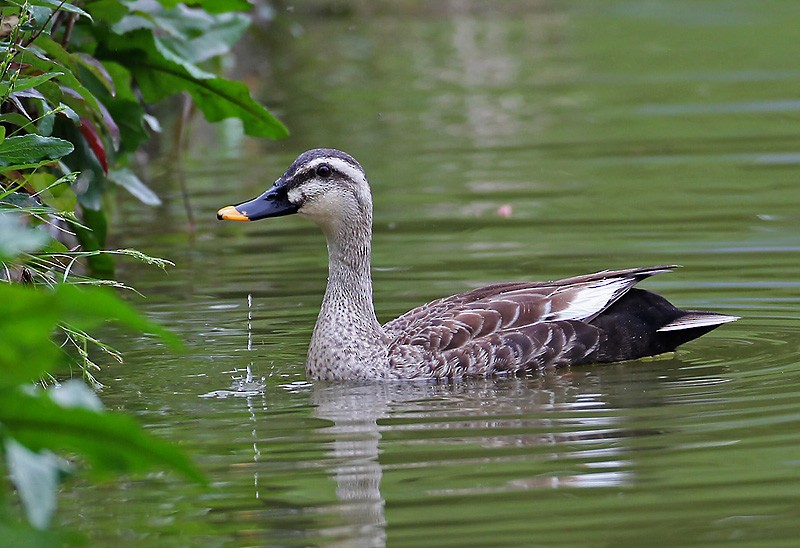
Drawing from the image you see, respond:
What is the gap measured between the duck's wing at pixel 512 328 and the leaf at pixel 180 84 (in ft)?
5.81

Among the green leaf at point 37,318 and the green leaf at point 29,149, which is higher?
the green leaf at point 29,149

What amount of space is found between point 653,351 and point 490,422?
1854 mm

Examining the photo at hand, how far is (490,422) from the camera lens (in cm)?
667

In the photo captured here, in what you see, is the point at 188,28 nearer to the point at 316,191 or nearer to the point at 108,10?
the point at 108,10

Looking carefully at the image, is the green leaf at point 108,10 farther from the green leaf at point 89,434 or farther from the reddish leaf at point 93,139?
the green leaf at point 89,434

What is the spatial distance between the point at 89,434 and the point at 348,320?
4.40 metres

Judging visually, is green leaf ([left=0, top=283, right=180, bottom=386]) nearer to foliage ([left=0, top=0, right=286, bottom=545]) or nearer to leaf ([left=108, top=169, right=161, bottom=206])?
foliage ([left=0, top=0, right=286, bottom=545])

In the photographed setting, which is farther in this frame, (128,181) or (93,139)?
(128,181)

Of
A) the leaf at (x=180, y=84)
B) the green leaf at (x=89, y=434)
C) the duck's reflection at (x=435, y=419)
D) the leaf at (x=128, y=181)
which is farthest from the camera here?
the leaf at (x=128, y=181)

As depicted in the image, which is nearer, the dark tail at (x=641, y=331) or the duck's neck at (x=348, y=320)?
the duck's neck at (x=348, y=320)

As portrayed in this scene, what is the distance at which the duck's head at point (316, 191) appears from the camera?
8125 millimetres

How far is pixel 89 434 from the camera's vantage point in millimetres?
3785

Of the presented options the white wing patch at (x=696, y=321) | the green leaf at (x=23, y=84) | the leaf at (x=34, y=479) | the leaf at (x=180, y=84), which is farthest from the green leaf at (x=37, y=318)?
the leaf at (x=180, y=84)

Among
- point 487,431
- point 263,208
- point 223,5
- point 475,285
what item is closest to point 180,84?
point 223,5
